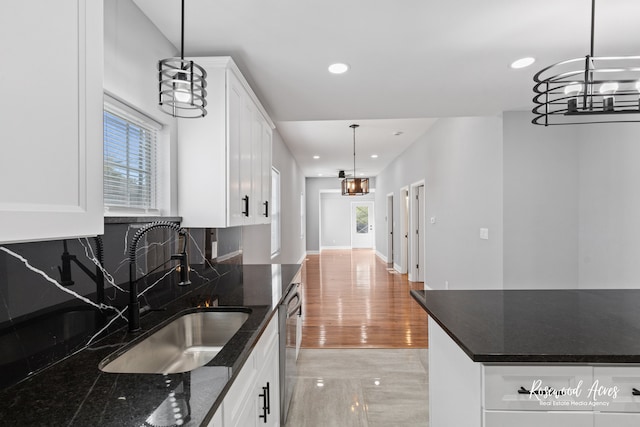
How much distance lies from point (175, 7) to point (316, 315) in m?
3.87

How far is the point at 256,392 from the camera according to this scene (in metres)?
1.44

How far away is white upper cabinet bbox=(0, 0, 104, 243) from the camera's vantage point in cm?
60

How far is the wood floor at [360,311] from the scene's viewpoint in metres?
3.64

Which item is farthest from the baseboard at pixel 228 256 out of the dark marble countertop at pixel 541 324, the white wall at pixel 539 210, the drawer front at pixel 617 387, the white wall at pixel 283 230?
the white wall at pixel 539 210

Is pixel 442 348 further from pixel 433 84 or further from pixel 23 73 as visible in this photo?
pixel 433 84

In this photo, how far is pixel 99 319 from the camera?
1.33 metres

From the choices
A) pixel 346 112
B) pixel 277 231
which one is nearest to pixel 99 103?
pixel 346 112

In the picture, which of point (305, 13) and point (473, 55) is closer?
point (305, 13)

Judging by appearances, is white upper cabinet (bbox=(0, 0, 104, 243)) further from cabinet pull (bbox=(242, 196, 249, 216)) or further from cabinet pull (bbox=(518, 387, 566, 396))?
cabinet pull (bbox=(242, 196, 249, 216))

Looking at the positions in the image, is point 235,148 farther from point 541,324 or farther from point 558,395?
point 558,395

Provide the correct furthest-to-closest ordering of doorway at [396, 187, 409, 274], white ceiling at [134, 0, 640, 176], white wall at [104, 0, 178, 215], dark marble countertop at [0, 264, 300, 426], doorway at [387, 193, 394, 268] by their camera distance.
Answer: doorway at [387, 193, 394, 268] < doorway at [396, 187, 409, 274] < white ceiling at [134, 0, 640, 176] < white wall at [104, 0, 178, 215] < dark marble countertop at [0, 264, 300, 426]

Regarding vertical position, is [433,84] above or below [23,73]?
above

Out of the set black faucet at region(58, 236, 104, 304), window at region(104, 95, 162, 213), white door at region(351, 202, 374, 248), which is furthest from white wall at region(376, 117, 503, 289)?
white door at region(351, 202, 374, 248)

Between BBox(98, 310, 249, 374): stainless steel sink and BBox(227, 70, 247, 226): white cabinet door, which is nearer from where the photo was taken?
BBox(98, 310, 249, 374): stainless steel sink
